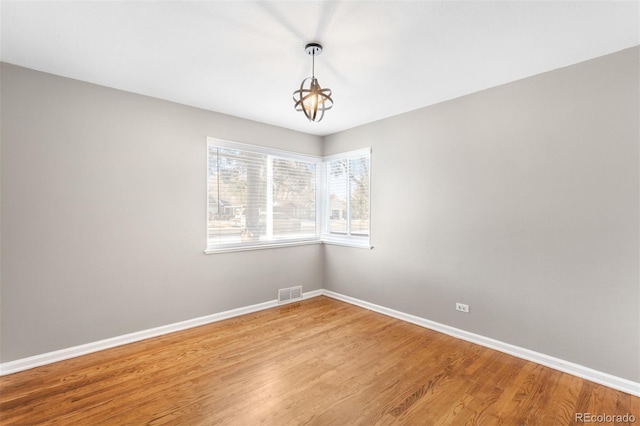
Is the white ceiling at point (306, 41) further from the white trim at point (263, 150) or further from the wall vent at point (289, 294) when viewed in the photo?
the wall vent at point (289, 294)

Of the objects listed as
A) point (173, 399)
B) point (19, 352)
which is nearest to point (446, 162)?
point (173, 399)

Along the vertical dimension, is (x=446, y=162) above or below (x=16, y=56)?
below

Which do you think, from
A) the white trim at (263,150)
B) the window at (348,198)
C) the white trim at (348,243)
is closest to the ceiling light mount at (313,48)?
the white trim at (263,150)

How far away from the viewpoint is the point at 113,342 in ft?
9.71

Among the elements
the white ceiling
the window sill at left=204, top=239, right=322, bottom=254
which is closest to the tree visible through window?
the window sill at left=204, top=239, right=322, bottom=254

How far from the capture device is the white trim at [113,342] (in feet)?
8.25

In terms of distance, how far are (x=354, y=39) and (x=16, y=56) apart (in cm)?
277

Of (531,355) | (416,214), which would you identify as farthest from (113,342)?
(531,355)

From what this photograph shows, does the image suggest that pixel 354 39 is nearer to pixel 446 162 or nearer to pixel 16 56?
pixel 446 162

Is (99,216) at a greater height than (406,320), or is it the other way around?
(99,216)

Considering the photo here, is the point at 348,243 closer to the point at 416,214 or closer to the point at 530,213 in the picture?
the point at 416,214

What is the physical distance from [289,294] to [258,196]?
1553 millimetres

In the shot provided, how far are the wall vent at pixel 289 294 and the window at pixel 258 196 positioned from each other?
0.71 metres

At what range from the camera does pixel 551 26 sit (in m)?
1.98
